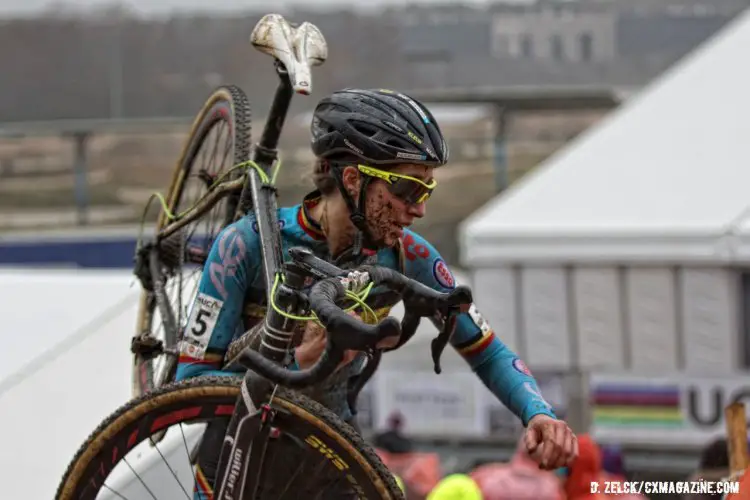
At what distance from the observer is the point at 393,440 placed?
23.4 ft

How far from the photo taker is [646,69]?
12227 millimetres

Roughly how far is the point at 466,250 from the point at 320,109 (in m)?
5.10

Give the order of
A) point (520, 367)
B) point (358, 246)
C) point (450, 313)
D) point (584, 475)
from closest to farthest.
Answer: point (450, 313)
point (358, 246)
point (520, 367)
point (584, 475)

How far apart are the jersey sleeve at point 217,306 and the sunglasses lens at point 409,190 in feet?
1.18

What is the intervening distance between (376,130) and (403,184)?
0.12 m

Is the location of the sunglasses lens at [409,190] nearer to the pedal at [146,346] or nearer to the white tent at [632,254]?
the pedal at [146,346]

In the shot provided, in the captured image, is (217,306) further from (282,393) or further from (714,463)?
(714,463)

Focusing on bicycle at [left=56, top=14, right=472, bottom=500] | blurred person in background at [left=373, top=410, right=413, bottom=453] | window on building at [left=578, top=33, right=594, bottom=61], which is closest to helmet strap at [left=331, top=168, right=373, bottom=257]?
bicycle at [left=56, top=14, right=472, bottom=500]

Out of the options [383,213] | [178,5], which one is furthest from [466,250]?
[178,5]

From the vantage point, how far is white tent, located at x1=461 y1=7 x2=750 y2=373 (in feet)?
23.5

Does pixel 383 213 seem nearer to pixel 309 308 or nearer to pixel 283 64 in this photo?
pixel 309 308

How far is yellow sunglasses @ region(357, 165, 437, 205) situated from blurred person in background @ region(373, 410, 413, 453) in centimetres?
483

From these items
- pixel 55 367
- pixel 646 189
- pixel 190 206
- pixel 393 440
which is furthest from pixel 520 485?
pixel 646 189

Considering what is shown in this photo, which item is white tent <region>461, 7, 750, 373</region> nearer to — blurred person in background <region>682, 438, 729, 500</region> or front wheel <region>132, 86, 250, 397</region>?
blurred person in background <region>682, 438, 729, 500</region>
